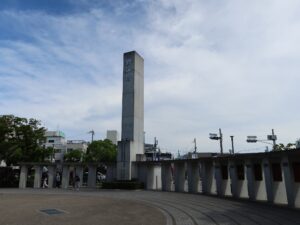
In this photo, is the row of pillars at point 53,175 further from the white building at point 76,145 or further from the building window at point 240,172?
the white building at point 76,145

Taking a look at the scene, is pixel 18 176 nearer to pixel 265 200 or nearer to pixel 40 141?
pixel 40 141

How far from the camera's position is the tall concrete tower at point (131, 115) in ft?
105

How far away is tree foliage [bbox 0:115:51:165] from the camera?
1385 inches

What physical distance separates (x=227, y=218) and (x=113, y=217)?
4.89 meters

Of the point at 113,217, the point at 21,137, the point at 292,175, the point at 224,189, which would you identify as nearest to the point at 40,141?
the point at 21,137

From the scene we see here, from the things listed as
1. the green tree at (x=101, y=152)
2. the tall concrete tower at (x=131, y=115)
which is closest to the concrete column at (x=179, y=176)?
the tall concrete tower at (x=131, y=115)

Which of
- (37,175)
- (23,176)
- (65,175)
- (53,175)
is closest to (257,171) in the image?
(65,175)

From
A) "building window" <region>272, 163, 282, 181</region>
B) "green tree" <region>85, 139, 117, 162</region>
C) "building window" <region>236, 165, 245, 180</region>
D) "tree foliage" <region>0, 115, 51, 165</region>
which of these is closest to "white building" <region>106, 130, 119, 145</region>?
"green tree" <region>85, 139, 117, 162</region>

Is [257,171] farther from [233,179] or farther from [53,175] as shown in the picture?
[53,175]

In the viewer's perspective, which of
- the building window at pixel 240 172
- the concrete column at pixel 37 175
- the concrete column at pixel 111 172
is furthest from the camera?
the concrete column at pixel 37 175

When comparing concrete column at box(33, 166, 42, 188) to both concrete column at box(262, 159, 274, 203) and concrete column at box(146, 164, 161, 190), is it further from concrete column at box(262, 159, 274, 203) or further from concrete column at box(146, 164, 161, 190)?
concrete column at box(262, 159, 274, 203)

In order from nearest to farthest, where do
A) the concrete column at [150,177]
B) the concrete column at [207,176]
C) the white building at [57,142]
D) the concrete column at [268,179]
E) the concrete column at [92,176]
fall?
the concrete column at [268,179], the concrete column at [207,176], the concrete column at [150,177], the concrete column at [92,176], the white building at [57,142]

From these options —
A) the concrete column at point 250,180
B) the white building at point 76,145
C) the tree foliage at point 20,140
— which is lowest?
the concrete column at point 250,180

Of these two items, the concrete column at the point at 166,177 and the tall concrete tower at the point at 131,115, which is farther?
the tall concrete tower at the point at 131,115
